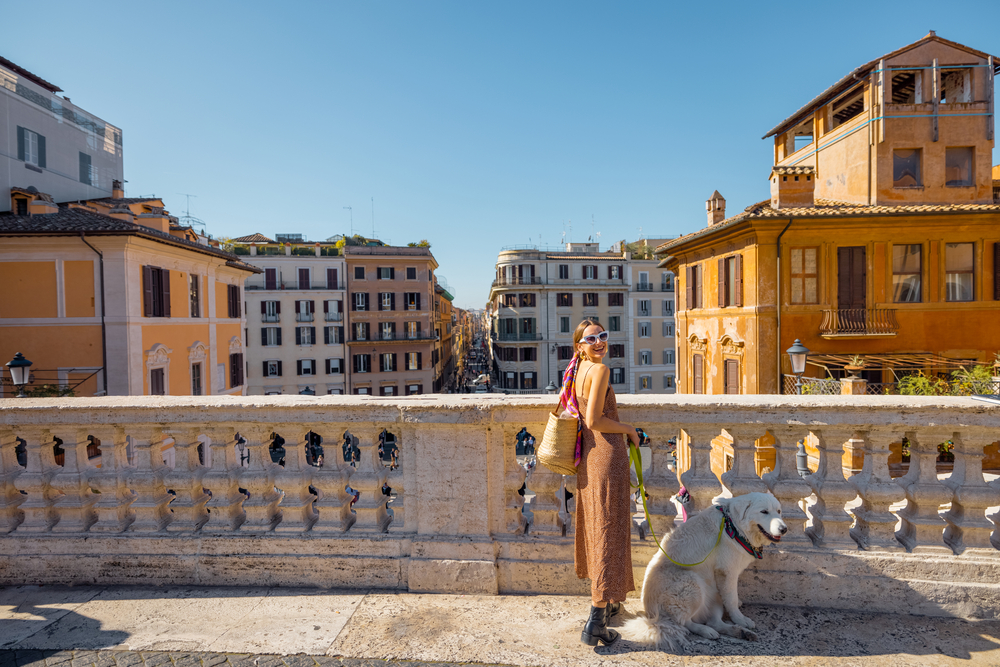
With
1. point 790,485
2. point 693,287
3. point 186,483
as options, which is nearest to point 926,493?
point 790,485

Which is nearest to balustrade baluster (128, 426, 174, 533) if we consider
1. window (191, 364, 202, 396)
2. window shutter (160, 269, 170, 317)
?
window shutter (160, 269, 170, 317)

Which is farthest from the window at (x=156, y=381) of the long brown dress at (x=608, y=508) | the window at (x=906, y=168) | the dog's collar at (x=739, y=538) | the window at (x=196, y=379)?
the window at (x=906, y=168)

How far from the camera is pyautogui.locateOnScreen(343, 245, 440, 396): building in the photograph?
50.6m

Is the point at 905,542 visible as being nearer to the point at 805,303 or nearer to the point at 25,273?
the point at 805,303

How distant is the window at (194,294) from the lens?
27875mm

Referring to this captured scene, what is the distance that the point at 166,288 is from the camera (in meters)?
25.5

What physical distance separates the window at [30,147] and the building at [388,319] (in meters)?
21.9

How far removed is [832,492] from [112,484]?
179 inches

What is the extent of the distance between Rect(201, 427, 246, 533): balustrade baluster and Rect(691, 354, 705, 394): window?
2368cm

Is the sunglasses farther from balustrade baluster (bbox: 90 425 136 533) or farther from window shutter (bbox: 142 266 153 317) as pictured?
window shutter (bbox: 142 266 153 317)

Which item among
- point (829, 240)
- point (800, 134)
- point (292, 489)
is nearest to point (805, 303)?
point (829, 240)

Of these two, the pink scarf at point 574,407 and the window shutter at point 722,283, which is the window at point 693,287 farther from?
the pink scarf at point 574,407

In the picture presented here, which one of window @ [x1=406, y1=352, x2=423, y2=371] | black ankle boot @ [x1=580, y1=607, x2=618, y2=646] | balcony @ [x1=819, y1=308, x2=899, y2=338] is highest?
balcony @ [x1=819, y1=308, x2=899, y2=338]

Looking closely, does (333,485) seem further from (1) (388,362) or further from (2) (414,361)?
(2) (414,361)
